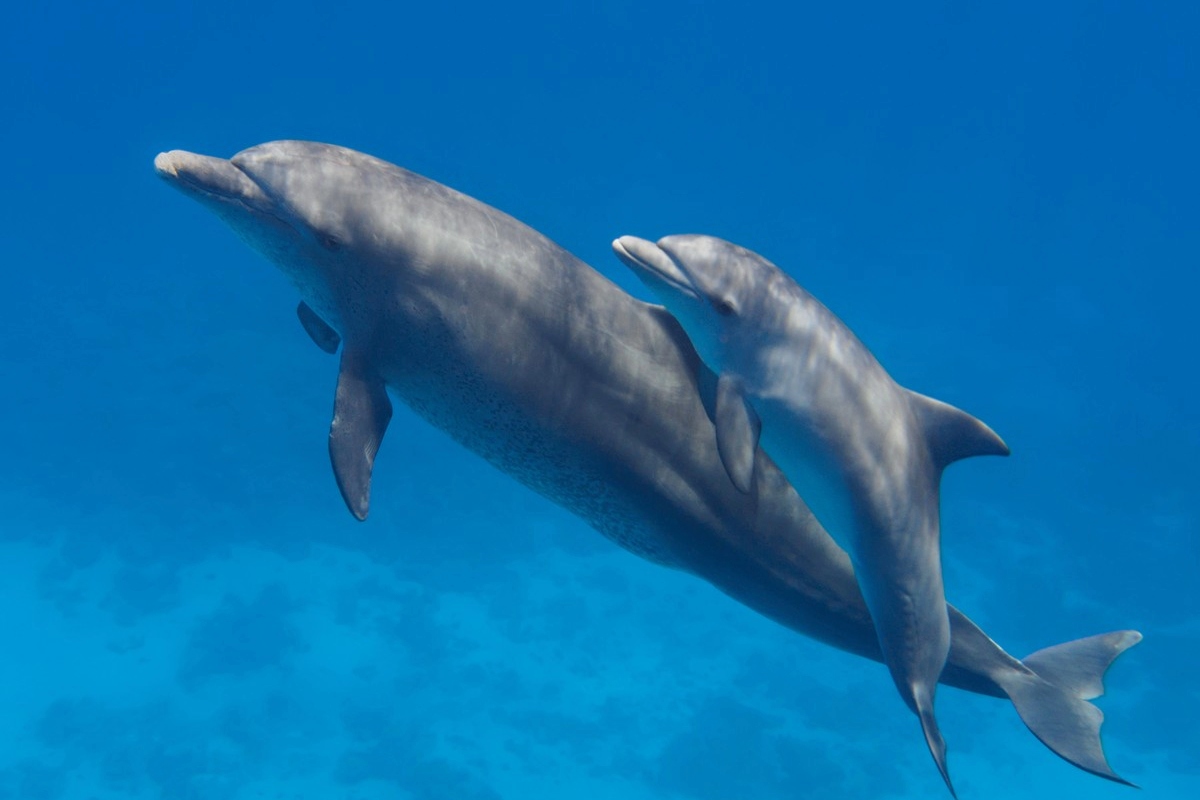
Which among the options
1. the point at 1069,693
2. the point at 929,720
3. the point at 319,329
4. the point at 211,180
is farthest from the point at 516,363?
the point at 1069,693

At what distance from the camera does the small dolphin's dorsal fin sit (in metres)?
6.11

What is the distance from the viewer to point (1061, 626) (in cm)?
2320

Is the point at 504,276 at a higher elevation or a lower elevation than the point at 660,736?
lower

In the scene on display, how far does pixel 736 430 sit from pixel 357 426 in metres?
2.50

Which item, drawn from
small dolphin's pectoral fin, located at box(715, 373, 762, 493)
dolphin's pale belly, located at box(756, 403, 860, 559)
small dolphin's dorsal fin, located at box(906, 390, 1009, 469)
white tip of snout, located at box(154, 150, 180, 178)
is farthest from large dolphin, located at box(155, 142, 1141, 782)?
small dolphin's dorsal fin, located at box(906, 390, 1009, 469)

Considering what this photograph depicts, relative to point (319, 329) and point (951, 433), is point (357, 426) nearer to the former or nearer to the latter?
point (319, 329)

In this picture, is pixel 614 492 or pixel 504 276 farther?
pixel 614 492

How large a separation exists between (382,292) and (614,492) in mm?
2108

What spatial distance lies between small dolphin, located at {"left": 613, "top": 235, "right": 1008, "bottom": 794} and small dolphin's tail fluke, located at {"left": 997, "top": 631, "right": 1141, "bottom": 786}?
1.12 metres

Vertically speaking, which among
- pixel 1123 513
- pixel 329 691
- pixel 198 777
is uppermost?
pixel 1123 513

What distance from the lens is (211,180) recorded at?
20.1ft

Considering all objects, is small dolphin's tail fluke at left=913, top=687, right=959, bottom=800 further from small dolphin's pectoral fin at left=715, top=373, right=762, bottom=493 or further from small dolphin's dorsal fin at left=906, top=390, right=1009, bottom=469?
small dolphin's pectoral fin at left=715, top=373, right=762, bottom=493

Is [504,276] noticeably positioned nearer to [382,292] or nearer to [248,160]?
[382,292]

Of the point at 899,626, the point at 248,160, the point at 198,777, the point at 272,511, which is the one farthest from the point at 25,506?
the point at 899,626
